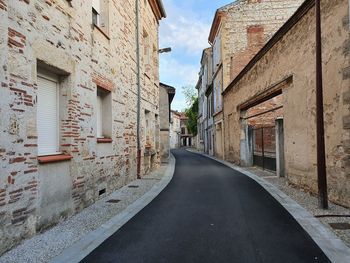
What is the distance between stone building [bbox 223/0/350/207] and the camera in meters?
6.39

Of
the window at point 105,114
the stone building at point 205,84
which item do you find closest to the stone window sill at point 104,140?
the window at point 105,114

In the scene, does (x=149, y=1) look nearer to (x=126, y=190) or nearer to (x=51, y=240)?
(x=126, y=190)

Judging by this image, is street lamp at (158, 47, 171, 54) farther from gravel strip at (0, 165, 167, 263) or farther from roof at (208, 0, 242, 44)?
gravel strip at (0, 165, 167, 263)

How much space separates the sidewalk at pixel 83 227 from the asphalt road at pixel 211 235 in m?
0.31

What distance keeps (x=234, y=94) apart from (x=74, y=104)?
1298 centimetres

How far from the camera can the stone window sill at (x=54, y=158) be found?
509cm

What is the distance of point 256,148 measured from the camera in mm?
16188

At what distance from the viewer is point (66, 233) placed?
5000 mm

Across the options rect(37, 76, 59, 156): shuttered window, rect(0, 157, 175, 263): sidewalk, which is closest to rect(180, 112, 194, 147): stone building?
rect(0, 157, 175, 263): sidewalk

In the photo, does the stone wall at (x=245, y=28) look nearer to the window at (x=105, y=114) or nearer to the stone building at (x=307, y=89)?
the stone building at (x=307, y=89)

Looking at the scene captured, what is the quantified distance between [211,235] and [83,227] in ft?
6.88

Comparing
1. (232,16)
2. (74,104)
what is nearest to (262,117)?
(232,16)

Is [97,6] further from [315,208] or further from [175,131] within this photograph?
[175,131]

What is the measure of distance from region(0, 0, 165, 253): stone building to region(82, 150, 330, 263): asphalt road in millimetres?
1305
